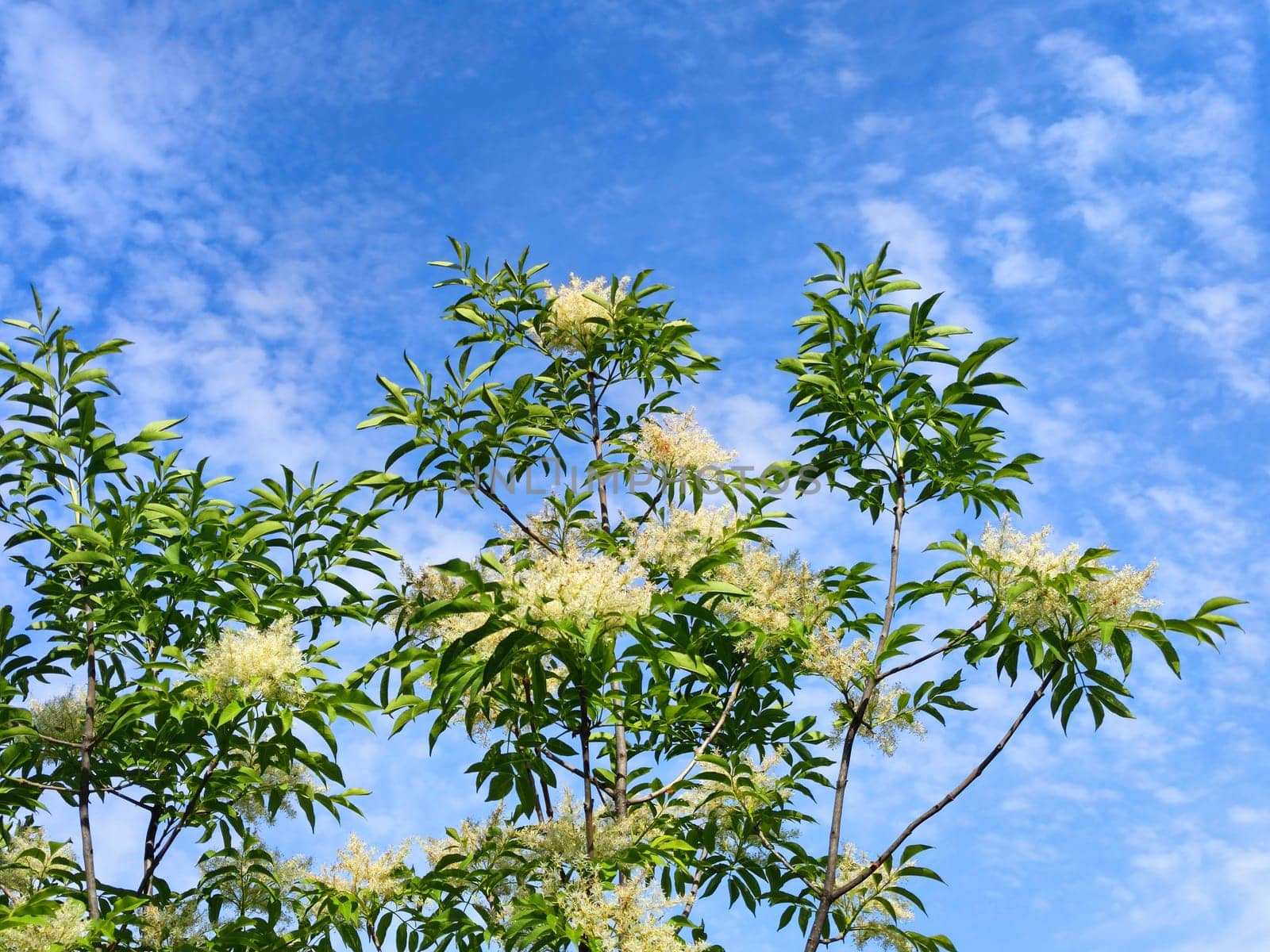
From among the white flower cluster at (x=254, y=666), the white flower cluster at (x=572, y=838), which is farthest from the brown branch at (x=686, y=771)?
the white flower cluster at (x=254, y=666)

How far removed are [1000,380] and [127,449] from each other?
361cm

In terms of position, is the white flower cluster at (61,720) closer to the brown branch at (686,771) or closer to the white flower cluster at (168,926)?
the white flower cluster at (168,926)

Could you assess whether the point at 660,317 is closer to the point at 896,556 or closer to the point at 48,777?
the point at 896,556

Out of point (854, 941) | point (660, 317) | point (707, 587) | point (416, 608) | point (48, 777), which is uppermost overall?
point (660, 317)

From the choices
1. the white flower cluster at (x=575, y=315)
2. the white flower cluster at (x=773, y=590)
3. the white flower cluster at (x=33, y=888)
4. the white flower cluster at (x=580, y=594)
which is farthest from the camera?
the white flower cluster at (x=575, y=315)

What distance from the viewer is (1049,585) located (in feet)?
13.3

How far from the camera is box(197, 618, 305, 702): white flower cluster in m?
4.04

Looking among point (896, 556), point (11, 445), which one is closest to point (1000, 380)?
point (896, 556)

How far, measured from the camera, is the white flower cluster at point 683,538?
4492 millimetres

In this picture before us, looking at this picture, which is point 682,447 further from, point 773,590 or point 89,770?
point 89,770

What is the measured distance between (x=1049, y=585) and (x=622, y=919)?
184 centimetres

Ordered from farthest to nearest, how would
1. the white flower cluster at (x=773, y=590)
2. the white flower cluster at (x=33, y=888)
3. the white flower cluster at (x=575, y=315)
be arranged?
the white flower cluster at (x=575, y=315) < the white flower cluster at (x=773, y=590) < the white flower cluster at (x=33, y=888)

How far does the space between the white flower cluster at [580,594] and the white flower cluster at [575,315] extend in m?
2.11

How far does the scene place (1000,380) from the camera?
4660 millimetres
